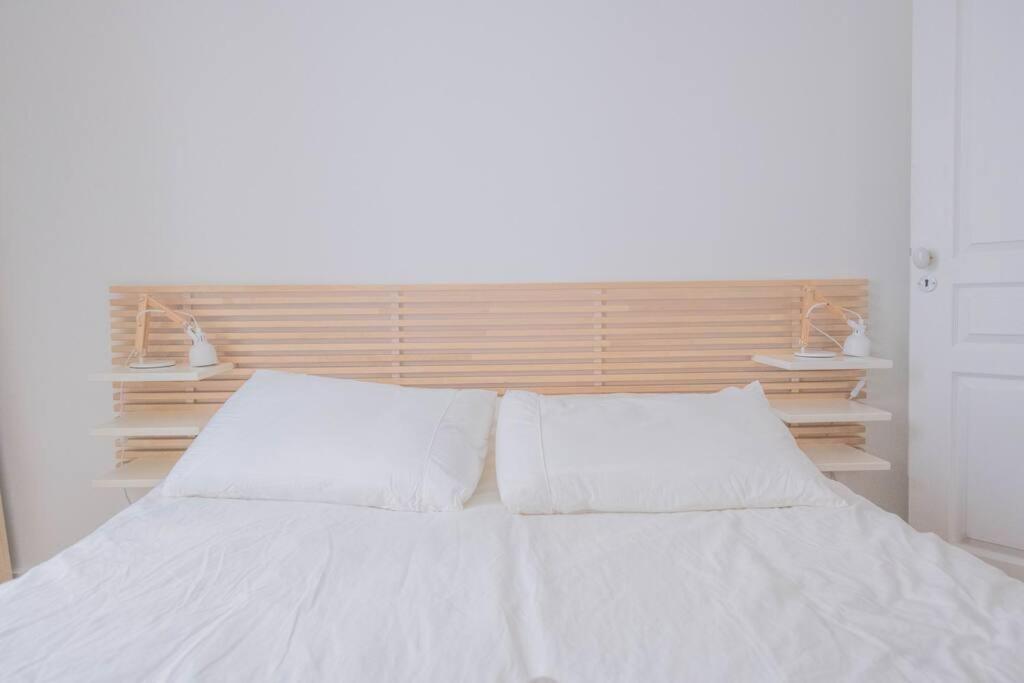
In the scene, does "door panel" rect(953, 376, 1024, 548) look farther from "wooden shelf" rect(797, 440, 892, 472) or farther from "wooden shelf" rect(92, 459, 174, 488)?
"wooden shelf" rect(92, 459, 174, 488)

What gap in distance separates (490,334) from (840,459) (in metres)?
1.28

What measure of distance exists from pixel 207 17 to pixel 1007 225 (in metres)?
2.82

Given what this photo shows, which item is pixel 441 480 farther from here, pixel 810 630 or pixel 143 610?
pixel 810 630

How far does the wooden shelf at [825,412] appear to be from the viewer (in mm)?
1805

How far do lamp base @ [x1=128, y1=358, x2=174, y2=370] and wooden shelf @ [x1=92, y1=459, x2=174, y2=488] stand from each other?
35 centimetres

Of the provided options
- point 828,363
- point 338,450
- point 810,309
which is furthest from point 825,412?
point 338,450

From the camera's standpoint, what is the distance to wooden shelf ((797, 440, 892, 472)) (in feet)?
5.95

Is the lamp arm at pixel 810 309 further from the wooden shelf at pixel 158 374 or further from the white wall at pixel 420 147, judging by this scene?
the wooden shelf at pixel 158 374

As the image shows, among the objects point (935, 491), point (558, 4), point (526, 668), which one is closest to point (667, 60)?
point (558, 4)

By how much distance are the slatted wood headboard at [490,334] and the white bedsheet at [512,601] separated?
768mm

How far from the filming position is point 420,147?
6.70ft

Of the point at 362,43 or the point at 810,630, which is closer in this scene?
the point at 810,630

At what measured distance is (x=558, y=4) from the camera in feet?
6.63

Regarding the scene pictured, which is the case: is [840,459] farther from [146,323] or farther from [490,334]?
[146,323]
